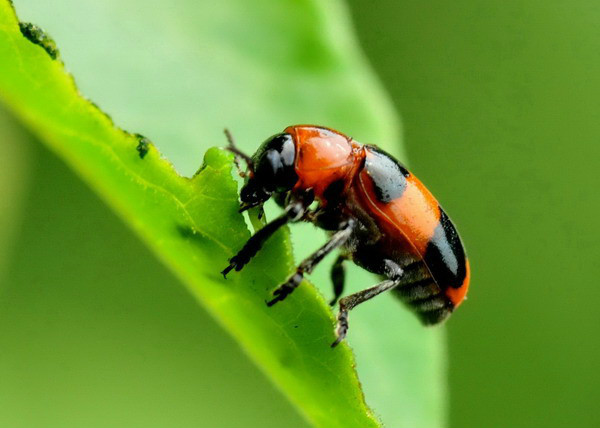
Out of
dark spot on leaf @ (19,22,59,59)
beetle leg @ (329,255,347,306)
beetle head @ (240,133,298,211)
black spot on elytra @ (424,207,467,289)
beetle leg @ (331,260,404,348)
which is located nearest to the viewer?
dark spot on leaf @ (19,22,59,59)

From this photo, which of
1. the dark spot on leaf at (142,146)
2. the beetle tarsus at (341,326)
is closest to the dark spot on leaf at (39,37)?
the dark spot on leaf at (142,146)

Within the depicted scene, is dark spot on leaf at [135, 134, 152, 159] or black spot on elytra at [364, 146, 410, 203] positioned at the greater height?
dark spot on leaf at [135, 134, 152, 159]

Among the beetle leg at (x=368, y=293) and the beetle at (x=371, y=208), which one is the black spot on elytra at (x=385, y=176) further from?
the beetle leg at (x=368, y=293)

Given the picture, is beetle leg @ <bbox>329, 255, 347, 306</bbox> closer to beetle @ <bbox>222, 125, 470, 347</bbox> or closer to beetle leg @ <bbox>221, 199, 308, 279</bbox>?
beetle @ <bbox>222, 125, 470, 347</bbox>

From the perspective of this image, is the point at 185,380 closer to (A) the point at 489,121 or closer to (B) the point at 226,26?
(B) the point at 226,26

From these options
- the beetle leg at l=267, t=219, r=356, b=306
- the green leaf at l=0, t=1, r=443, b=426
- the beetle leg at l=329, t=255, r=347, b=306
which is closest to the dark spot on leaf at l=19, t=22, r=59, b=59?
the green leaf at l=0, t=1, r=443, b=426

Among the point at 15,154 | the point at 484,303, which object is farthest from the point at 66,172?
the point at 484,303
